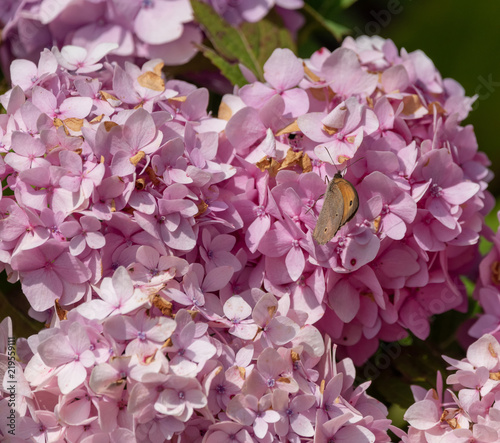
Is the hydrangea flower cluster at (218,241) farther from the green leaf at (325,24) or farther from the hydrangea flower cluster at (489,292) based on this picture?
the green leaf at (325,24)

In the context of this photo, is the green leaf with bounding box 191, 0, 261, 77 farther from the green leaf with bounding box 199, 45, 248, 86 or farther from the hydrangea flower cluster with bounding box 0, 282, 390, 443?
the hydrangea flower cluster with bounding box 0, 282, 390, 443

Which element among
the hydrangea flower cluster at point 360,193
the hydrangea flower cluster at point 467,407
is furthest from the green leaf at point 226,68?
the hydrangea flower cluster at point 467,407

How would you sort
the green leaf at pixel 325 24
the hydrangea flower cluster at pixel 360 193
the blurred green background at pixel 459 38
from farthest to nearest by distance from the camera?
the blurred green background at pixel 459 38, the green leaf at pixel 325 24, the hydrangea flower cluster at pixel 360 193

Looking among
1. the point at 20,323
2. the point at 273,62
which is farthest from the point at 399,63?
the point at 20,323

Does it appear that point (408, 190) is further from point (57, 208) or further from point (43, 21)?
point (43, 21)

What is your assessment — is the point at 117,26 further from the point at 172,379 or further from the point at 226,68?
the point at 172,379

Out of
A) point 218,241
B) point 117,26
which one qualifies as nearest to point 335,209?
point 218,241

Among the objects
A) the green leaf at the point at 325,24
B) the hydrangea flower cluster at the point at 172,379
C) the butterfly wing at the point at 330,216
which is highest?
the butterfly wing at the point at 330,216
